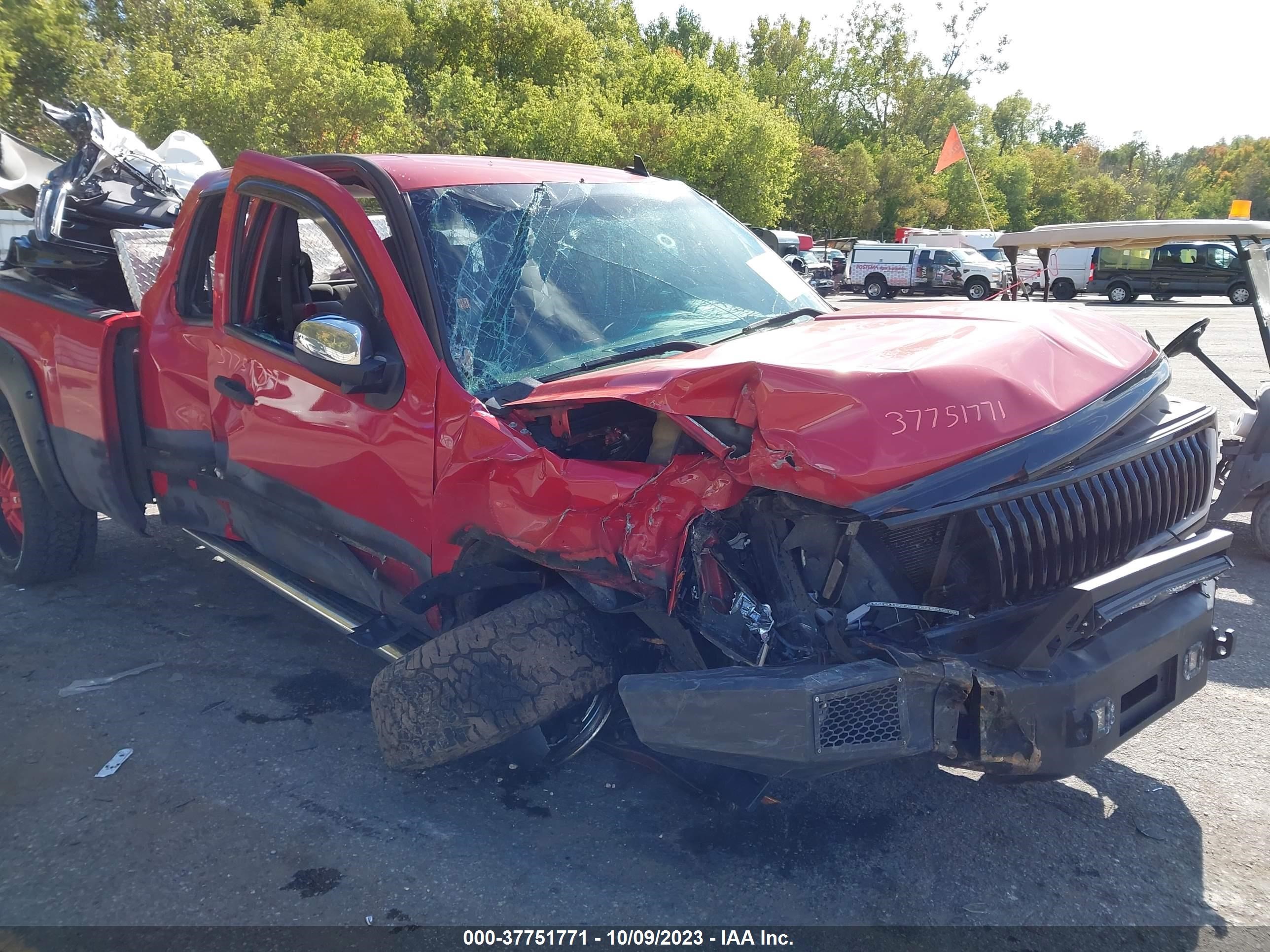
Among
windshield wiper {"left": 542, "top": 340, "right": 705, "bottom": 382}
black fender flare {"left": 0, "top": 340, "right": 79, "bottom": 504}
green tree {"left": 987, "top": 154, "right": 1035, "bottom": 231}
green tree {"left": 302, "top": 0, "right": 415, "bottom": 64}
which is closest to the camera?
windshield wiper {"left": 542, "top": 340, "right": 705, "bottom": 382}

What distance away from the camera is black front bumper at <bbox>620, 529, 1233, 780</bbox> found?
2420 mm

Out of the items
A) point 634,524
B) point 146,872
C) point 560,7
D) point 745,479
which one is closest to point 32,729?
point 146,872

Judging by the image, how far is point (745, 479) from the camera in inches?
102

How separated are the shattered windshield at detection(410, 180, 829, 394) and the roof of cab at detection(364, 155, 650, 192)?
47 millimetres

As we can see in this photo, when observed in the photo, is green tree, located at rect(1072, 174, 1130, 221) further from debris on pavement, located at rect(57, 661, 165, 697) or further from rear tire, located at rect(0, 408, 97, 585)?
debris on pavement, located at rect(57, 661, 165, 697)

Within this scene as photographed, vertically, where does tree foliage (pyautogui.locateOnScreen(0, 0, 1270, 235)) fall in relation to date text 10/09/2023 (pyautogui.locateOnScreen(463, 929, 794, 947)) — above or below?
above

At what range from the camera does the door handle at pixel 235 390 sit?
13.0 feet

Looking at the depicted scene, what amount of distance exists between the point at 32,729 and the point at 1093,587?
379 centimetres

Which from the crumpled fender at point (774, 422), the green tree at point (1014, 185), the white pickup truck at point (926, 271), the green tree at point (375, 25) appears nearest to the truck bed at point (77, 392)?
the crumpled fender at point (774, 422)

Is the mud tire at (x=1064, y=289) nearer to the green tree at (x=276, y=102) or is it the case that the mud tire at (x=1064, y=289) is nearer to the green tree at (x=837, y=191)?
the green tree at (x=837, y=191)

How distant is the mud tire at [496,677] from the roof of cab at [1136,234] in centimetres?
323

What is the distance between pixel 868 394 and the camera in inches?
98.1

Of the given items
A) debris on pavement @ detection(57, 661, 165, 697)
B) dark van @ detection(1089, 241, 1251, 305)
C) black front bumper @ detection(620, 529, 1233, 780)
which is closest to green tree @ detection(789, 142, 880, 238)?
dark van @ detection(1089, 241, 1251, 305)

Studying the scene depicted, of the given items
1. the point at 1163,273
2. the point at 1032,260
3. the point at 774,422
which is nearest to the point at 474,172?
the point at 774,422
